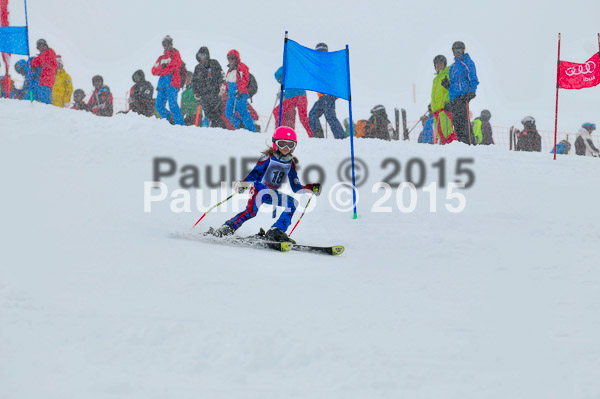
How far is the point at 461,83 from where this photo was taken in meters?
10.5

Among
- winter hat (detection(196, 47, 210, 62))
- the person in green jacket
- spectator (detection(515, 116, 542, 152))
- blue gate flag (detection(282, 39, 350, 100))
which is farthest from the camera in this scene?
spectator (detection(515, 116, 542, 152))

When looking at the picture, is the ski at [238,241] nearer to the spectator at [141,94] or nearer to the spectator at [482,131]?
the spectator at [141,94]

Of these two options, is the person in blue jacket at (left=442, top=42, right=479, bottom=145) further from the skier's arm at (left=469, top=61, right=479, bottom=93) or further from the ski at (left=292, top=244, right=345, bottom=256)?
the ski at (left=292, top=244, right=345, bottom=256)

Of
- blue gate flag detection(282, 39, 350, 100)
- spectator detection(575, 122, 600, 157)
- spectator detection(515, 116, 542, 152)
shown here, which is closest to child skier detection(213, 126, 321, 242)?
blue gate flag detection(282, 39, 350, 100)

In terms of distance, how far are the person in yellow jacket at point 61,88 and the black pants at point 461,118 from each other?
7675 mm

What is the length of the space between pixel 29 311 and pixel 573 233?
5.49 metres

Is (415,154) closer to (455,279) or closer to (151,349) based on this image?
(455,279)

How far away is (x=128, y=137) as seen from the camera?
9.73 meters

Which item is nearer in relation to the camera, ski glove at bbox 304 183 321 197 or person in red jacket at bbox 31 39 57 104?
ski glove at bbox 304 183 321 197

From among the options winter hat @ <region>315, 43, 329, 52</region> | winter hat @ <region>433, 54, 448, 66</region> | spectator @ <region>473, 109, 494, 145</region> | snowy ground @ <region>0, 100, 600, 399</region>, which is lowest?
snowy ground @ <region>0, 100, 600, 399</region>

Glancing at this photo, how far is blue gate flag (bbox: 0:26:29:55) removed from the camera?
11078 millimetres

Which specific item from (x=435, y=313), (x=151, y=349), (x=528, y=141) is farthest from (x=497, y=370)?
(x=528, y=141)

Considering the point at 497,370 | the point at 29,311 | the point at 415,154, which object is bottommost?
the point at 497,370

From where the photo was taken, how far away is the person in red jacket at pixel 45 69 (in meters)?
12.1
